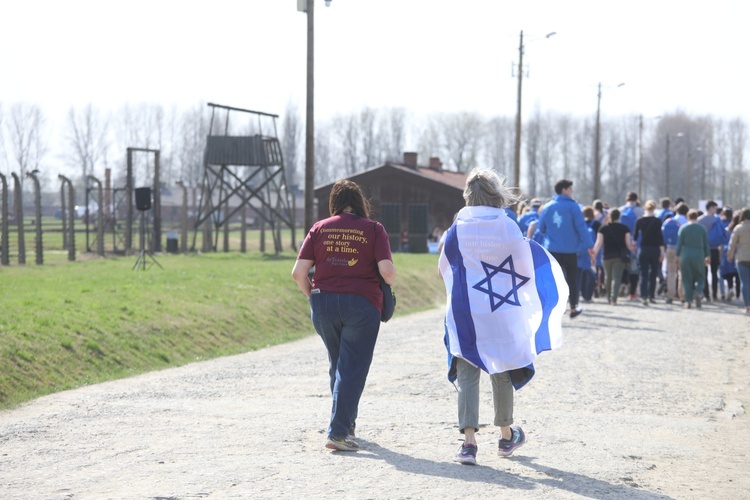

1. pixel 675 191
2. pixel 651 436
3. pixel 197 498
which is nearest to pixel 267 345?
pixel 651 436

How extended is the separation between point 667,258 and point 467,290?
1668cm

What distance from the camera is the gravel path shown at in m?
6.66

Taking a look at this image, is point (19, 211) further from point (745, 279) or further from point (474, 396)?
point (474, 396)

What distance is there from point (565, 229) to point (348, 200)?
9.77 m

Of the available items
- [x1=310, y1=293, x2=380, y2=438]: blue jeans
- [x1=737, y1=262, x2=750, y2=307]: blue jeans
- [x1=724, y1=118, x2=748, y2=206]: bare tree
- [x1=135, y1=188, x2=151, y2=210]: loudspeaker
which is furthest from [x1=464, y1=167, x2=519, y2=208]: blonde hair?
[x1=724, y1=118, x2=748, y2=206]: bare tree

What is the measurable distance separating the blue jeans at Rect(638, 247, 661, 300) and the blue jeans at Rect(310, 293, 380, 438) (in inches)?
591

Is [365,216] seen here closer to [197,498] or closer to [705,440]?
[197,498]

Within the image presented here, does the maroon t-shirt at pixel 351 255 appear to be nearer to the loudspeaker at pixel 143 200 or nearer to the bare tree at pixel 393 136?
the loudspeaker at pixel 143 200

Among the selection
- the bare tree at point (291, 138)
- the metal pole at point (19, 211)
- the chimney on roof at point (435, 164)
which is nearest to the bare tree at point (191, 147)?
the bare tree at point (291, 138)

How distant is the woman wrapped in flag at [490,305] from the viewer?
7.38 metres

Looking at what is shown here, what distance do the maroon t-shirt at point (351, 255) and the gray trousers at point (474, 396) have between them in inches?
31.2

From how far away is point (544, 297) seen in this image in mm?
7707

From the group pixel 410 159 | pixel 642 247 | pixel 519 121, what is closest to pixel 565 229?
pixel 642 247

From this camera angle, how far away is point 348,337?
25.5 feet
